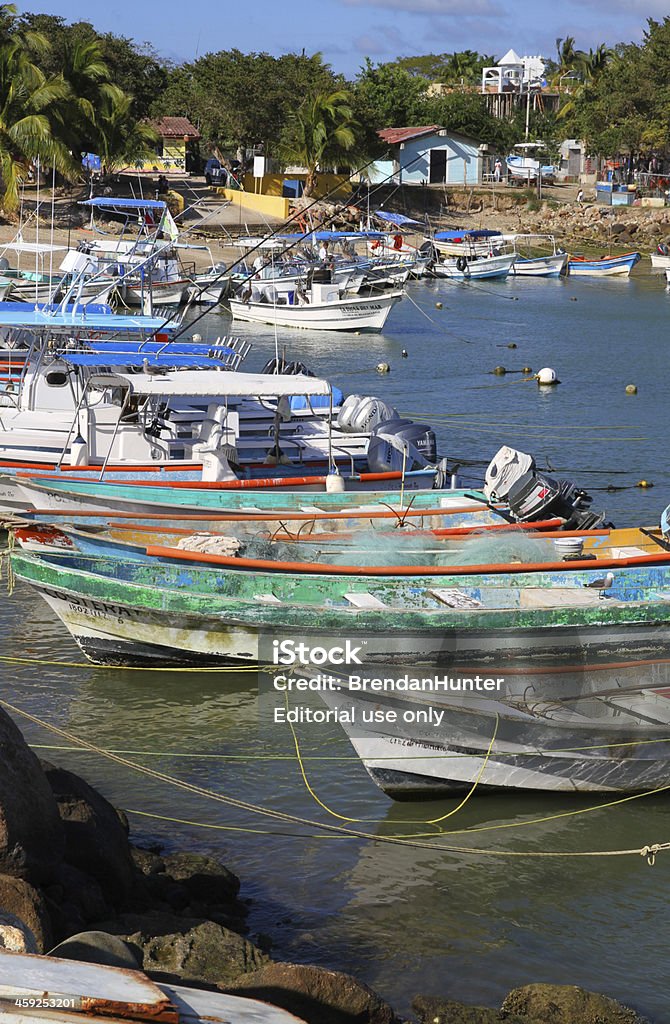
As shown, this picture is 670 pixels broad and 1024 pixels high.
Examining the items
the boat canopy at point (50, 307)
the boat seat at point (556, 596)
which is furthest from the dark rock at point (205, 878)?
the boat canopy at point (50, 307)

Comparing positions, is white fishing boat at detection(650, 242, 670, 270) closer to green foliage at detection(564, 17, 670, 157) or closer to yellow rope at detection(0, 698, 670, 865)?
green foliage at detection(564, 17, 670, 157)

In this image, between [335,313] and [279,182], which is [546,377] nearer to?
[335,313]

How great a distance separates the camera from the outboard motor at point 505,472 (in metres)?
15.0

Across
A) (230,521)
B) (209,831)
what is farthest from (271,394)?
(209,831)

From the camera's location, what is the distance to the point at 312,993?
23.3 ft

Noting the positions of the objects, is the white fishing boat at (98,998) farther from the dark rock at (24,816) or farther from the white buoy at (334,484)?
the white buoy at (334,484)

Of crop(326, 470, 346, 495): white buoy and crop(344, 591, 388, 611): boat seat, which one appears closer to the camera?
crop(344, 591, 388, 611): boat seat

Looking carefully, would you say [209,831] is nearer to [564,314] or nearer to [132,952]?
[132,952]

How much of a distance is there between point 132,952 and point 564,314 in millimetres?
Result: 45624

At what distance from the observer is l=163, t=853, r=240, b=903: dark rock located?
29.9 ft

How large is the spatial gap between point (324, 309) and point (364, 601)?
3119cm

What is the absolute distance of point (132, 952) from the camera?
6945 mm

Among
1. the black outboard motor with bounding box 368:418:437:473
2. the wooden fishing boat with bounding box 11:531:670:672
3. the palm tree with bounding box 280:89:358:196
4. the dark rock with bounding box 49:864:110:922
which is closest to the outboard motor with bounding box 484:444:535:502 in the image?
the wooden fishing boat with bounding box 11:531:670:672

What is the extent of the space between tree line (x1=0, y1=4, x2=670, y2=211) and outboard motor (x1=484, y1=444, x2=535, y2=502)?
39695mm
